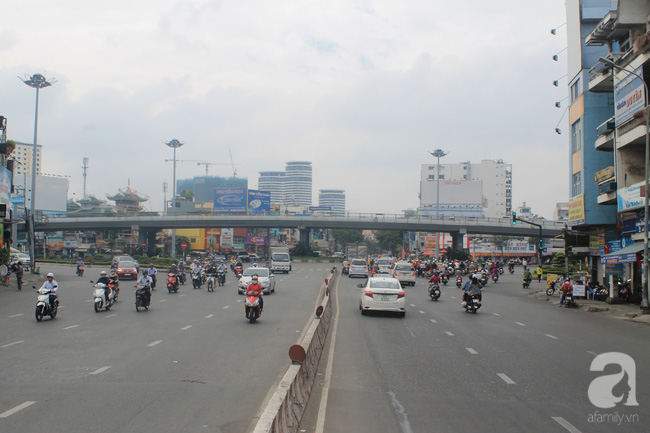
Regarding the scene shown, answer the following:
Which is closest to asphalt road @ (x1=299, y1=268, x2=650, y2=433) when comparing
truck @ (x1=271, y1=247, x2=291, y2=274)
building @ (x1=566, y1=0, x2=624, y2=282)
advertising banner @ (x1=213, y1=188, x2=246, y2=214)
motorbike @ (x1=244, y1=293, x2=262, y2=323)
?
motorbike @ (x1=244, y1=293, x2=262, y2=323)

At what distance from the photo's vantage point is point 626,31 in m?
29.8

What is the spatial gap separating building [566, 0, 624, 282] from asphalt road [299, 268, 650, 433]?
48.7 feet

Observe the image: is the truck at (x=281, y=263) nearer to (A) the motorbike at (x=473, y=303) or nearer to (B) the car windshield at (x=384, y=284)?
(A) the motorbike at (x=473, y=303)

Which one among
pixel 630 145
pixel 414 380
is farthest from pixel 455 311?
pixel 414 380

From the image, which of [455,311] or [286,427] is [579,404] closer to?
[286,427]

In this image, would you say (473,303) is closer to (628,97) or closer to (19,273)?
(628,97)

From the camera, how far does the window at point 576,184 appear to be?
114 feet

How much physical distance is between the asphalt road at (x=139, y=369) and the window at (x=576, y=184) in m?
22.7

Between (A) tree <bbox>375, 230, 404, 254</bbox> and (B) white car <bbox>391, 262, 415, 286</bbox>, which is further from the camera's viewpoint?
(A) tree <bbox>375, 230, 404, 254</bbox>

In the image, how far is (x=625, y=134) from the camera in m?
26.6

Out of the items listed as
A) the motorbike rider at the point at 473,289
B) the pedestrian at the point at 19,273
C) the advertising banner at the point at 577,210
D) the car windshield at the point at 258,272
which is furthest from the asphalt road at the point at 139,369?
the advertising banner at the point at 577,210

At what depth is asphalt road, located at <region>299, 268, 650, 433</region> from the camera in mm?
7250

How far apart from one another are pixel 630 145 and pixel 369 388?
2398 centimetres

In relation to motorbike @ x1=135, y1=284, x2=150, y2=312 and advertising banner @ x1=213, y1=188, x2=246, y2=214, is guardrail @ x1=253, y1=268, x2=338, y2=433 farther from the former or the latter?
advertising banner @ x1=213, y1=188, x2=246, y2=214
